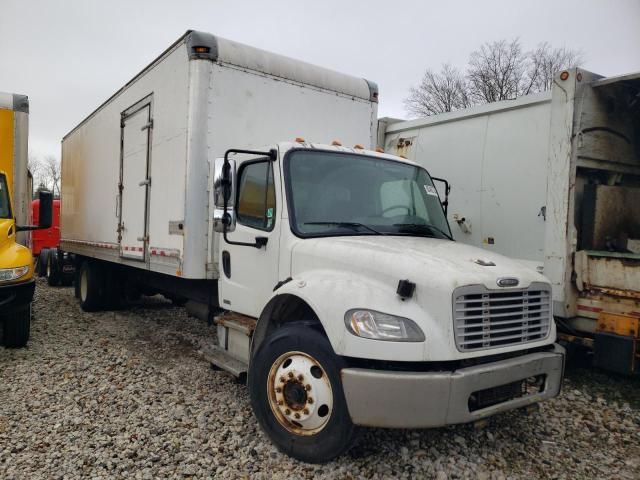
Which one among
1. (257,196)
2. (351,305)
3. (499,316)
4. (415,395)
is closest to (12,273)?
(257,196)

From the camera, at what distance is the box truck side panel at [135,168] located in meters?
5.23

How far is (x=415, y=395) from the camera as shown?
286 cm

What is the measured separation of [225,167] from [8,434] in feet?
8.80

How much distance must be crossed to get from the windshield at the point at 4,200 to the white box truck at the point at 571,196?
606 cm

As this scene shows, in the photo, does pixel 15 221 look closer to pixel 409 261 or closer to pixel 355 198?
pixel 355 198

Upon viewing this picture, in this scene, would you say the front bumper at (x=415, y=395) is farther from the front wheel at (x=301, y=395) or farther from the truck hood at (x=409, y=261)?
the truck hood at (x=409, y=261)

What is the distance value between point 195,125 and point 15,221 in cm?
355

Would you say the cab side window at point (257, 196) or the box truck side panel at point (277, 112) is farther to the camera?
the box truck side panel at point (277, 112)

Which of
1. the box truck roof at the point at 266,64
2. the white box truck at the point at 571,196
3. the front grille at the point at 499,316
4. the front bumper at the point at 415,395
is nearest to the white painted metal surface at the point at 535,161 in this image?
the white box truck at the point at 571,196

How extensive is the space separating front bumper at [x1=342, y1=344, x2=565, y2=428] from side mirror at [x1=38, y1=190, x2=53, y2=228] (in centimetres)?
549

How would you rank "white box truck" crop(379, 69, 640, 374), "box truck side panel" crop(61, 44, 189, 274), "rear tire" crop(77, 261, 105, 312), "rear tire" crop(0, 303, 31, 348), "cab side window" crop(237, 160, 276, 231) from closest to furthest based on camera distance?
"cab side window" crop(237, 160, 276, 231)
"white box truck" crop(379, 69, 640, 374)
"box truck side panel" crop(61, 44, 189, 274)
"rear tire" crop(0, 303, 31, 348)
"rear tire" crop(77, 261, 105, 312)

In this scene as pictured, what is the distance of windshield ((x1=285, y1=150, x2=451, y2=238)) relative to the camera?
3.97 meters

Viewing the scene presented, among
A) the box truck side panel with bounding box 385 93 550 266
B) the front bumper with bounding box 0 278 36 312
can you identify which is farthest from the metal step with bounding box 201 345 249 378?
the box truck side panel with bounding box 385 93 550 266

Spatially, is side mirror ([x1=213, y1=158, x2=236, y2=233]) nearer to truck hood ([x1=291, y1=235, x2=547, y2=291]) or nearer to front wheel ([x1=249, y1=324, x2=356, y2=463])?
truck hood ([x1=291, y1=235, x2=547, y2=291])
